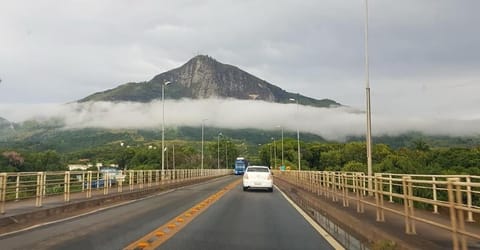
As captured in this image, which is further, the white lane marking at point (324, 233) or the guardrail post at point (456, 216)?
the white lane marking at point (324, 233)

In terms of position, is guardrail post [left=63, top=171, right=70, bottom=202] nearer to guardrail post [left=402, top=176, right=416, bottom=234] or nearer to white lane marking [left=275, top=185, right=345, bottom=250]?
white lane marking [left=275, top=185, right=345, bottom=250]

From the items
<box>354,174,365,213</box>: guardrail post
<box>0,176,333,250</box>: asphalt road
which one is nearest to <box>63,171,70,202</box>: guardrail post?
<box>0,176,333,250</box>: asphalt road

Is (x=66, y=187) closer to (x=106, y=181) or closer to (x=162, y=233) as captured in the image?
(x=106, y=181)

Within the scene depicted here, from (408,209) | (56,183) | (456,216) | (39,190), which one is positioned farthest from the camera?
(56,183)

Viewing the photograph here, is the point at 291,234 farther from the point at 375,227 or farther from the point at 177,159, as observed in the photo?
the point at 177,159

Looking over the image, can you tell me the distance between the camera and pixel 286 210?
20734mm

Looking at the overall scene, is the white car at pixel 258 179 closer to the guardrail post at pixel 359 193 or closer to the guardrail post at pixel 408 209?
the guardrail post at pixel 359 193

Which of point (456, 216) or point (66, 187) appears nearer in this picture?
point (456, 216)

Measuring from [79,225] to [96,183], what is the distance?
1390 centimetres

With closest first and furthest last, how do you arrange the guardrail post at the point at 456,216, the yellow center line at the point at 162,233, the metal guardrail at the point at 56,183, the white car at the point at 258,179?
the guardrail post at the point at 456,216, the yellow center line at the point at 162,233, the metal guardrail at the point at 56,183, the white car at the point at 258,179

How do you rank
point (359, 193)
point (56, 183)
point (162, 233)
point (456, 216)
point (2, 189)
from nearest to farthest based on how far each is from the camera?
point (456, 216) < point (162, 233) < point (2, 189) < point (359, 193) < point (56, 183)

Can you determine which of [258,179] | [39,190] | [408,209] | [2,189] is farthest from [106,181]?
[408,209]

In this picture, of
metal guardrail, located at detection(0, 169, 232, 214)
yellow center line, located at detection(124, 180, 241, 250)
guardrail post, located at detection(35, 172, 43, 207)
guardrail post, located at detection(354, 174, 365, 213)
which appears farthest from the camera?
guardrail post, located at detection(35, 172, 43, 207)

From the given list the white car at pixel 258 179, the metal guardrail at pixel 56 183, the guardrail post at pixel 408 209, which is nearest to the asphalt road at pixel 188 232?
the guardrail post at pixel 408 209
